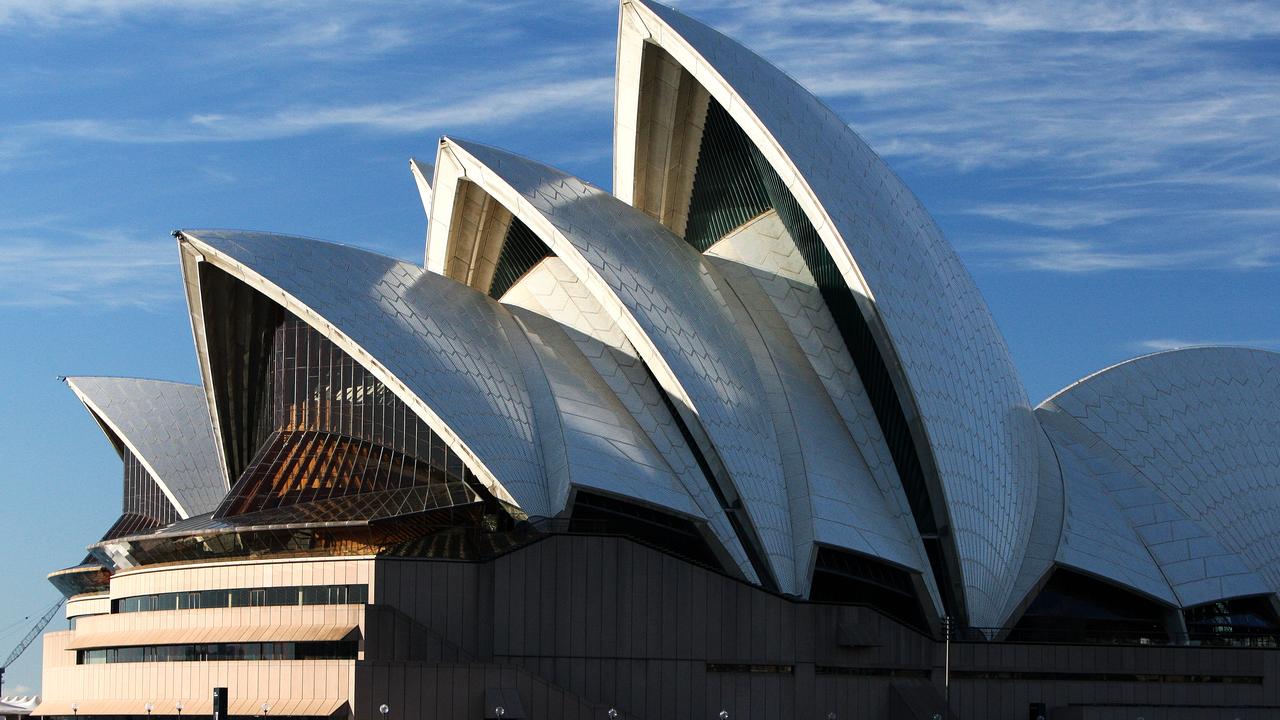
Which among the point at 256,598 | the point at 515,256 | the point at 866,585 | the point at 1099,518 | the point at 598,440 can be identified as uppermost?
the point at 515,256

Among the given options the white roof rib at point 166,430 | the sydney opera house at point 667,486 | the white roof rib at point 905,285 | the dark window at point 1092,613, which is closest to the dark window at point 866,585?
the sydney opera house at point 667,486

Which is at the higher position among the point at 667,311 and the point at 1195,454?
the point at 667,311

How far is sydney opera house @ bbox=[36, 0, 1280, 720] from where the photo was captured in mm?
44500

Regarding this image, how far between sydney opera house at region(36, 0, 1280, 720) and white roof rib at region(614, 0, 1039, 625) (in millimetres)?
125

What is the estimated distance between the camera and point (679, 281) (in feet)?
171

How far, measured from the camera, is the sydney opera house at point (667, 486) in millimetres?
44500

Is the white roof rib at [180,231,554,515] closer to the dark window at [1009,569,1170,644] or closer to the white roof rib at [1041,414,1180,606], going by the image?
the dark window at [1009,569,1170,644]

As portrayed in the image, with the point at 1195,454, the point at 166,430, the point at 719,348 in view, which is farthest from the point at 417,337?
the point at 1195,454

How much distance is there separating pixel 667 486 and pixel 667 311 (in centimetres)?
563

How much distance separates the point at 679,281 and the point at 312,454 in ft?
39.4

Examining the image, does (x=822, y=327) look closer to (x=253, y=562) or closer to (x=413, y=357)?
(x=413, y=357)

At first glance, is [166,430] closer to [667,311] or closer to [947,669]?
[667,311]

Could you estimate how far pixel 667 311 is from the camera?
50000 millimetres

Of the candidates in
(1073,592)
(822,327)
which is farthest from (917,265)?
(1073,592)
